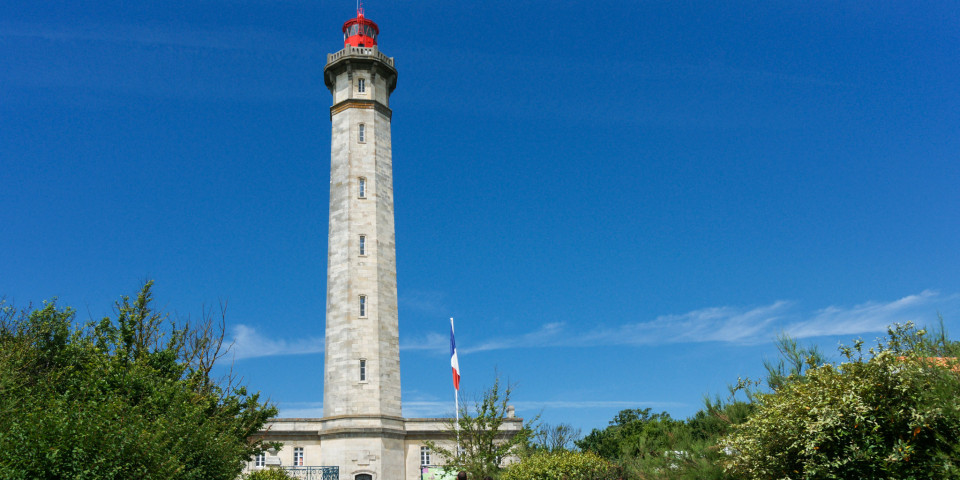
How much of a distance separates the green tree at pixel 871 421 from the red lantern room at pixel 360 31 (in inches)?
1429

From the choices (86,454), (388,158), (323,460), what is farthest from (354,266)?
(86,454)

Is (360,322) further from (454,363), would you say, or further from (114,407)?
(114,407)

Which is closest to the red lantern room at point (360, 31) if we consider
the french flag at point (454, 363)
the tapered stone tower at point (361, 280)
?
the tapered stone tower at point (361, 280)

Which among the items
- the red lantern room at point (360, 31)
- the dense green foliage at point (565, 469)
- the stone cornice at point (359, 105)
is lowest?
the dense green foliage at point (565, 469)

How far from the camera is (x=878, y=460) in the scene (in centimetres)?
1077

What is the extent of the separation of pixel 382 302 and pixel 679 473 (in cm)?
2474

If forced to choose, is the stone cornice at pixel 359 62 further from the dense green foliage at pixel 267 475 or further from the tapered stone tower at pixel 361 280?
the dense green foliage at pixel 267 475

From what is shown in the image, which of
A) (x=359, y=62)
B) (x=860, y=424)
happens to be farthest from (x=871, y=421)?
→ (x=359, y=62)

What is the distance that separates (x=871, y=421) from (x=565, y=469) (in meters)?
15.8

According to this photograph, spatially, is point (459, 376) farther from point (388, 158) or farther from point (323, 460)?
point (388, 158)

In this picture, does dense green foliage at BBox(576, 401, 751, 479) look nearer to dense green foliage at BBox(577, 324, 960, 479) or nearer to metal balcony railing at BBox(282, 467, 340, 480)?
dense green foliage at BBox(577, 324, 960, 479)

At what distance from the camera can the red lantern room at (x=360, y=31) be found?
1703 inches

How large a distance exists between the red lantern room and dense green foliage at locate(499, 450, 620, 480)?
27833mm

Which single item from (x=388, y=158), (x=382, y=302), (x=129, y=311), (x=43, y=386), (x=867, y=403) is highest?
(x=388, y=158)
